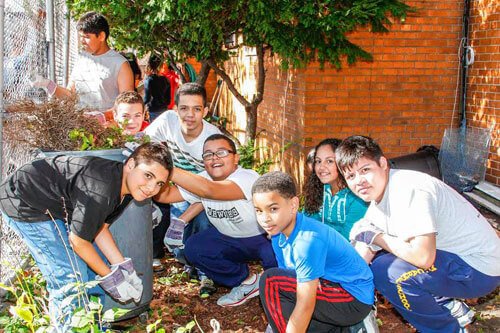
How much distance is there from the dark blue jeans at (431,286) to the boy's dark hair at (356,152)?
658 millimetres

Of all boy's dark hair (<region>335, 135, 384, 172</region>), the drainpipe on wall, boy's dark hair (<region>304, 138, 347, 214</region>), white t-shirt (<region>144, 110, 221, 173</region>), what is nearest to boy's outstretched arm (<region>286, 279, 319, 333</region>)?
boy's dark hair (<region>335, 135, 384, 172</region>)

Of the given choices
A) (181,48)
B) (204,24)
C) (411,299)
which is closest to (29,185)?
(411,299)

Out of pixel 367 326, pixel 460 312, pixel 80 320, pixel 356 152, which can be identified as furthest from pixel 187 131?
pixel 80 320

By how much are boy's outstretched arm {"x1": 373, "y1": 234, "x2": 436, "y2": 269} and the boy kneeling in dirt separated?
1337 mm

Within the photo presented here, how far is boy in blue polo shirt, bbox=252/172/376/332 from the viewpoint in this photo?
2.82 meters

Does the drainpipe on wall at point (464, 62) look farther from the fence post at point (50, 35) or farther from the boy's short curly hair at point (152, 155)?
the fence post at point (50, 35)

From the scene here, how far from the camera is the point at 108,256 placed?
128 inches

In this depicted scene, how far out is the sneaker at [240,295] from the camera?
13.4ft

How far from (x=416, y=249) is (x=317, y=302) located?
63cm

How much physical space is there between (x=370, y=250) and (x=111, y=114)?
8.02ft

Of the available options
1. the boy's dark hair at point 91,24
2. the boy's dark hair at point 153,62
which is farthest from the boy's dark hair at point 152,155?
the boy's dark hair at point 153,62

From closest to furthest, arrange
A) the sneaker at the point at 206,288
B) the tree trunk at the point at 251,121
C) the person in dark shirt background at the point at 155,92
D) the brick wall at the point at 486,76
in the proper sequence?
1. the sneaker at the point at 206,288
2. the brick wall at the point at 486,76
3. the tree trunk at the point at 251,121
4. the person in dark shirt background at the point at 155,92

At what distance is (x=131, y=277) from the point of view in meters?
3.22

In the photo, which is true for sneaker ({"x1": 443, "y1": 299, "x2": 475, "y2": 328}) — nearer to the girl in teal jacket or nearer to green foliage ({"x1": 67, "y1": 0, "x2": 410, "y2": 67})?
the girl in teal jacket
